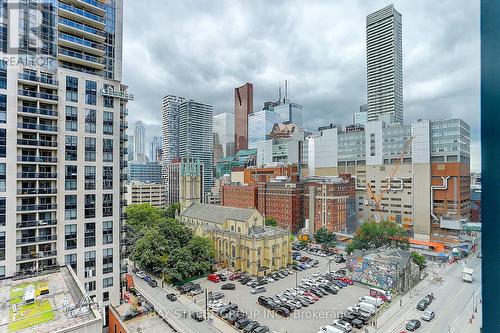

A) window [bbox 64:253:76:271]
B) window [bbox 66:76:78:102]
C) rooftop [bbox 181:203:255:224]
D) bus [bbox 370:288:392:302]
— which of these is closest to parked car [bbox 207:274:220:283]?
rooftop [bbox 181:203:255:224]

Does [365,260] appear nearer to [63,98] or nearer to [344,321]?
[344,321]

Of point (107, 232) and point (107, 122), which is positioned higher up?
point (107, 122)

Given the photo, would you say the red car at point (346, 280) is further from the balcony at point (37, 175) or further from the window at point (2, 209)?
the window at point (2, 209)

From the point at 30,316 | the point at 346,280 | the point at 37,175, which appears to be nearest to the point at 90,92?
the point at 37,175

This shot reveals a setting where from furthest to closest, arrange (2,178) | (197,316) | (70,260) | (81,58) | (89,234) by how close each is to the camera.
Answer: (81,58)
(197,316)
(89,234)
(70,260)
(2,178)

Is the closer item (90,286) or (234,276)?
(90,286)

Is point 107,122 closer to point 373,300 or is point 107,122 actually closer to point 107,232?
point 107,232

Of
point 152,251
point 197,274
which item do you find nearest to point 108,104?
point 152,251
